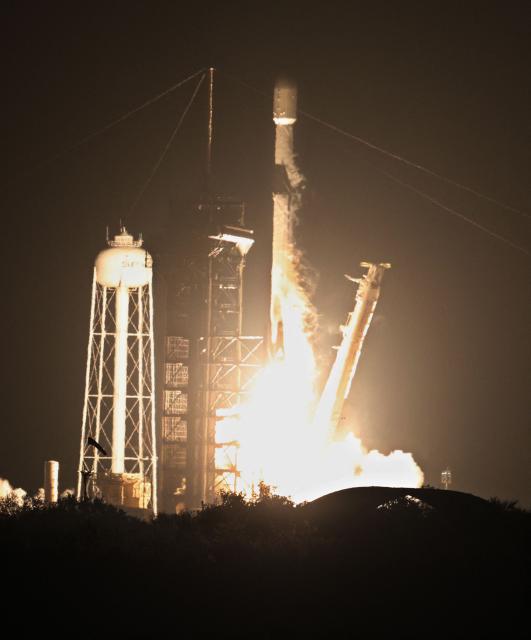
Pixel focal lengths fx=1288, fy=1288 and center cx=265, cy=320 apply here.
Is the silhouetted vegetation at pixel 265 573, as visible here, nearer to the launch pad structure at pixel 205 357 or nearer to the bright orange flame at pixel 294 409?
the bright orange flame at pixel 294 409

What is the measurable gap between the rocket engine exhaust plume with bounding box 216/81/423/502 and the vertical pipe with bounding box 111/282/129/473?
28.9ft

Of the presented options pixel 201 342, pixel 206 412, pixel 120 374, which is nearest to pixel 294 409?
pixel 206 412

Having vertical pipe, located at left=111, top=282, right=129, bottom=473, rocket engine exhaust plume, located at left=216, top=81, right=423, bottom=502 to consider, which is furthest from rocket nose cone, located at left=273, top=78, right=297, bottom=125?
vertical pipe, located at left=111, top=282, right=129, bottom=473

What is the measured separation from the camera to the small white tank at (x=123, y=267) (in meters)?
69.2

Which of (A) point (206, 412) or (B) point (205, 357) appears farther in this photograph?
(B) point (205, 357)

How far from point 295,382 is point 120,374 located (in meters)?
12.0

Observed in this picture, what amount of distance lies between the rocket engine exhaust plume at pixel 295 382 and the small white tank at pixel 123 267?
9.30 metres

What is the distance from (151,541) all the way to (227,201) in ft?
142

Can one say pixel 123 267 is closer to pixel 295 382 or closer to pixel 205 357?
pixel 205 357

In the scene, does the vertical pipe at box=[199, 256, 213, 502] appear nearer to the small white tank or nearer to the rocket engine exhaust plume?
the rocket engine exhaust plume

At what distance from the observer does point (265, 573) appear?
98.3 feet

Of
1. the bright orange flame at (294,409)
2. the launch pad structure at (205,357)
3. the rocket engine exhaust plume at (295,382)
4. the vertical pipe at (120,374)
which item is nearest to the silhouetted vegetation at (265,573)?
the rocket engine exhaust plume at (295,382)

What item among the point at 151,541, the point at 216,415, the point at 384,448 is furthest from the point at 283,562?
the point at 384,448

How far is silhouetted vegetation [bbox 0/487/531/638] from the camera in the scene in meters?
26.1
